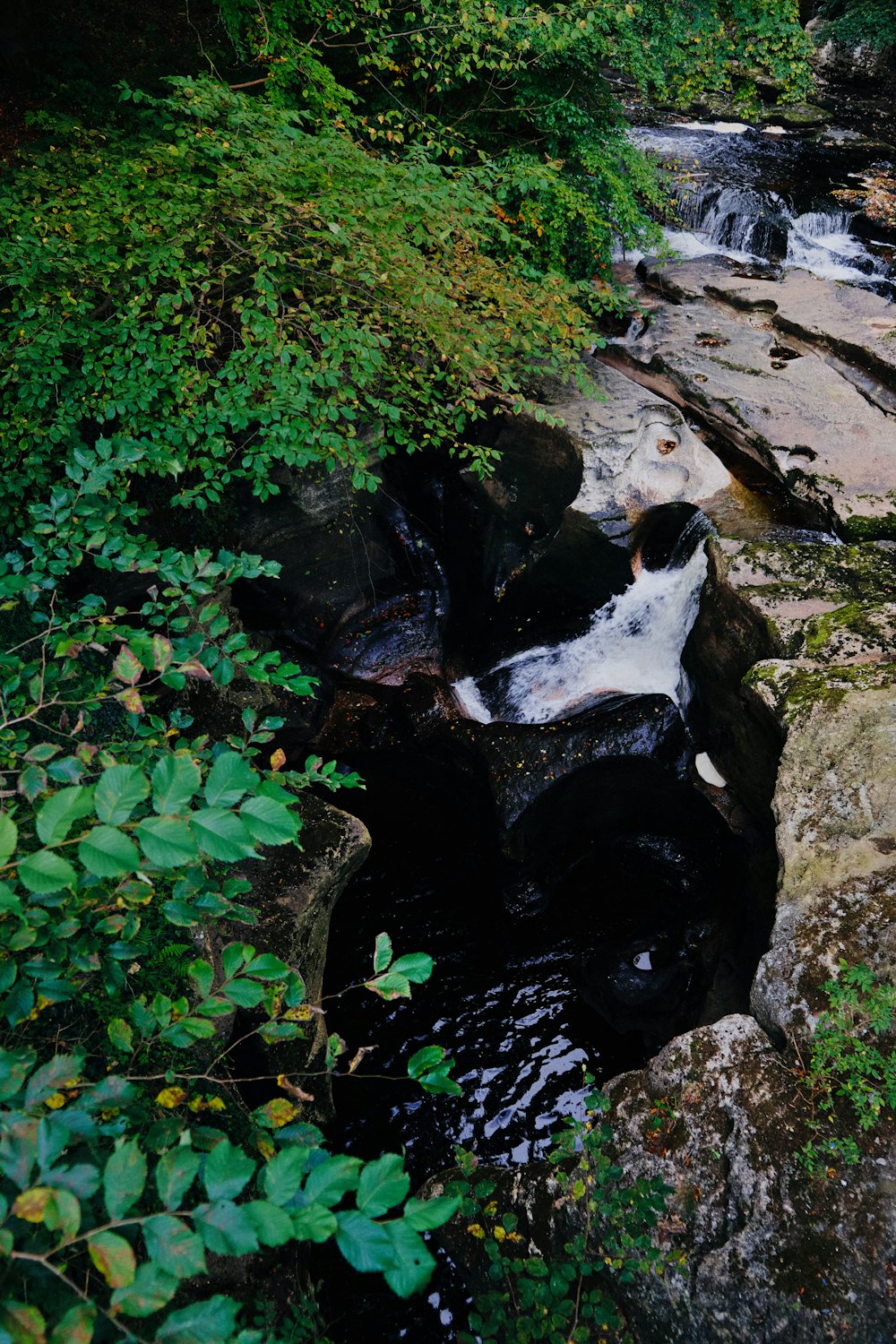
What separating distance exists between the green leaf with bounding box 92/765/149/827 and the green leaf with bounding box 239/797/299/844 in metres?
0.23

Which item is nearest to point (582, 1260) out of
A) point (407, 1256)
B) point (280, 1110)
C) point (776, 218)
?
point (280, 1110)

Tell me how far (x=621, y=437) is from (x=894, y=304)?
5.90m

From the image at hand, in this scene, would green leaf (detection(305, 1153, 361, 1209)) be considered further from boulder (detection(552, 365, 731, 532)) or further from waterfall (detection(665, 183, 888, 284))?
waterfall (detection(665, 183, 888, 284))

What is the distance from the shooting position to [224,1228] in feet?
4.74

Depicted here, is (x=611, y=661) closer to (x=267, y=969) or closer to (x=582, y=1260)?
(x=582, y=1260)

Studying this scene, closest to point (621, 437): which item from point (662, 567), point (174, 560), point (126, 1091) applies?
point (662, 567)

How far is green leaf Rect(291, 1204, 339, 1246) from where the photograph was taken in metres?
1.47

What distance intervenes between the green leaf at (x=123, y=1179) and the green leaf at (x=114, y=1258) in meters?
0.04

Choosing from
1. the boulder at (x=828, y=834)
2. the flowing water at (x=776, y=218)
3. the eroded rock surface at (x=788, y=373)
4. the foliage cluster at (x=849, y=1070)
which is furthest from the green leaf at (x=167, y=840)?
the flowing water at (x=776, y=218)

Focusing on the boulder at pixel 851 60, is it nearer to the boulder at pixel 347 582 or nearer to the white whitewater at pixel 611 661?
the white whitewater at pixel 611 661

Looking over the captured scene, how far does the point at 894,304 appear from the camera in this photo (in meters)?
10.7

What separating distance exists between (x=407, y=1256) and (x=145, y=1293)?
480 millimetres

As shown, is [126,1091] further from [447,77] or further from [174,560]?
[447,77]

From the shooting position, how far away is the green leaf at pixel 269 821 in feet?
5.69
